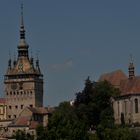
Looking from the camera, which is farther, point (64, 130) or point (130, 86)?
point (130, 86)

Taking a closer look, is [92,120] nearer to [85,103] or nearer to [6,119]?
[85,103]

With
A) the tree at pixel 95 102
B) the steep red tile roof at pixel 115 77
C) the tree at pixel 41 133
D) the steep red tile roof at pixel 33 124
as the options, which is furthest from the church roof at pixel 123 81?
the tree at pixel 41 133

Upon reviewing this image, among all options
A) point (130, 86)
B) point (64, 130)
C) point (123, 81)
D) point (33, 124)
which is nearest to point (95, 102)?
point (130, 86)

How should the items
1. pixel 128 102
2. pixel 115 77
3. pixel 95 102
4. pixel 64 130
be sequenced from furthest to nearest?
1. pixel 115 77
2. pixel 95 102
3. pixel 128 102
4. pixel 64 130

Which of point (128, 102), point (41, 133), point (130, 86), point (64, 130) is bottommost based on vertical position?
point (41, 133)

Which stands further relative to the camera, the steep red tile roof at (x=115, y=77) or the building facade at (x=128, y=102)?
the steep red tile roof at (x=115, y=77)

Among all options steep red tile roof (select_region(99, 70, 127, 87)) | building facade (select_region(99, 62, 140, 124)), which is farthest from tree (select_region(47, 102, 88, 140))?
steep red tile roof (select_region(99, 70, 127, 87))

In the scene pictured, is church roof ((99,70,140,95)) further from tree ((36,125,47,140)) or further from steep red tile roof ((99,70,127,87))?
tree ((36,125,47,140))

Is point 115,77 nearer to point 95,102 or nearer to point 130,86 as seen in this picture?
point 130,86

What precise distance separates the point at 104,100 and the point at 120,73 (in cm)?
1408

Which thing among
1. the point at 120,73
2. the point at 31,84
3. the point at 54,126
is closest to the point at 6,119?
the point at 31,84

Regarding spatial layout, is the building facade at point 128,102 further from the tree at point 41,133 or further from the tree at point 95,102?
the tree at point 41,133

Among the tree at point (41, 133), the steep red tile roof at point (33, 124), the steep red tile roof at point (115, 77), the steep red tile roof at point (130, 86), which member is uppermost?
the steep red tile roof at point (115, 77)

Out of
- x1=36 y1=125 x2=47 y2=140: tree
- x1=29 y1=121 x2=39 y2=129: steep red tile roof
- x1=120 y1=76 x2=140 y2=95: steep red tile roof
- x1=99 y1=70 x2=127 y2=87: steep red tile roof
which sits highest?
x1=99 y1=70 x2=127 y2=87: steep red tile roof
